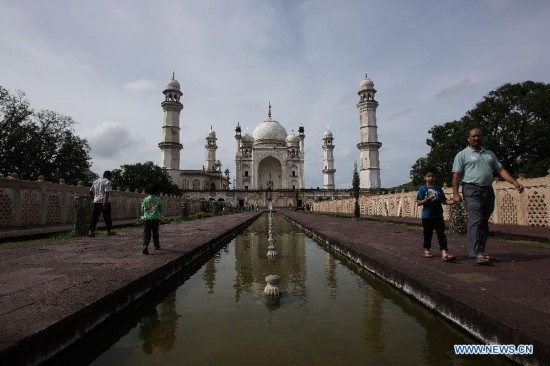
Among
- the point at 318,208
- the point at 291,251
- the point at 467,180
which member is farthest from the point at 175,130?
the point at 467,180

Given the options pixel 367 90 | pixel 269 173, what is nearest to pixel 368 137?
pixel 367 90

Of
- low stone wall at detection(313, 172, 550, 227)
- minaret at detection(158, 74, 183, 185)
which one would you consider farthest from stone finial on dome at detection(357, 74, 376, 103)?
low stone wall at detection(313, 172, 550, 227)

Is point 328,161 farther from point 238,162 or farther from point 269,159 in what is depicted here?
point 238,162

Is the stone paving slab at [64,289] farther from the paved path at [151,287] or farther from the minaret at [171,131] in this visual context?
the minaret at [171,131]

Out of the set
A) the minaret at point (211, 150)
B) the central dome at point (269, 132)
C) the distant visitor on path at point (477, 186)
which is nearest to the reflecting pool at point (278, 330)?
the distant visitor on path at point (477, 186)

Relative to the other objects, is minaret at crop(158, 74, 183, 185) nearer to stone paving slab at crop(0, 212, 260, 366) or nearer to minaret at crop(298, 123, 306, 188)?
minaret at crop(298, 123, 306, 188)

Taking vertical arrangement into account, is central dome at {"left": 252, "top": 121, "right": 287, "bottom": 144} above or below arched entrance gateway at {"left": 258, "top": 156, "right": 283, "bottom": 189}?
above

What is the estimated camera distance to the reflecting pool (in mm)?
2264

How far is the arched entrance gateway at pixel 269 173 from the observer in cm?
7012

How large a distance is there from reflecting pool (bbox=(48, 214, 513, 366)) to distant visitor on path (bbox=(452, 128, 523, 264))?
1168 millimetres

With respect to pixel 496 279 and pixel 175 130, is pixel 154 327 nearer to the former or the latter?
pixel 496 279

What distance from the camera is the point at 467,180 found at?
4422mm

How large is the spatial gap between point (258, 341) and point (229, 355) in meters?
0.28

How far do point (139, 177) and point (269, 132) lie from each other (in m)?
30.6
